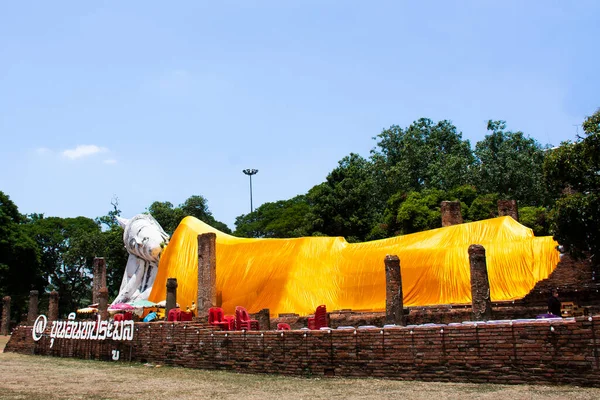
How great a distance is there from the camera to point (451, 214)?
25.4m

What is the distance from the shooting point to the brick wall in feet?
27.3

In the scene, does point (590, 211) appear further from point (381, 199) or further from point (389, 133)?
point (389, 133)

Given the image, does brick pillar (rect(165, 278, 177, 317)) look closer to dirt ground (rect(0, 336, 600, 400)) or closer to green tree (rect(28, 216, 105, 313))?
dirt ground (rect(0, 336, 600, 400))

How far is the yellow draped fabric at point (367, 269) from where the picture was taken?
19.7 m

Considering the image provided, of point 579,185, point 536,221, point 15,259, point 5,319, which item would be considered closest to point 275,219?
point 15,259

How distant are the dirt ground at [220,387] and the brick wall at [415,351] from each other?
27 cm

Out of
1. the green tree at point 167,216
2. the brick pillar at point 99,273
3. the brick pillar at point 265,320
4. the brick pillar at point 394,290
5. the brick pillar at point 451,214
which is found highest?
the green tree at point 167,216

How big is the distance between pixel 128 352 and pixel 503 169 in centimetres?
2962

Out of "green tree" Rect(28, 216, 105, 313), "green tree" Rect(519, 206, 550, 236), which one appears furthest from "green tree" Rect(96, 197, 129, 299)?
"green tree" Rect(519, 206, 550, 236)

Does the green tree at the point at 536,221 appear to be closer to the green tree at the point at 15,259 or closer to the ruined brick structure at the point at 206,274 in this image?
the ruined brick structure at the point at 206,274

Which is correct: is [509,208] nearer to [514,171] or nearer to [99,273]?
[514,171]

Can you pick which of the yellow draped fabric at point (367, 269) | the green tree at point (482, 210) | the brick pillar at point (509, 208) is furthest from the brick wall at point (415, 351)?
the green tree at point (482, 210)

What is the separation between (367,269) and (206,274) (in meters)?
5.79

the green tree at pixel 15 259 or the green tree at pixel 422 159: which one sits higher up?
the green tree at pixel 422 159
